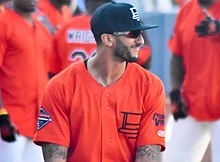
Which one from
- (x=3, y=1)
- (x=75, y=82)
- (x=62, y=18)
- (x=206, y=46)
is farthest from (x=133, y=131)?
(x=62, y=18)

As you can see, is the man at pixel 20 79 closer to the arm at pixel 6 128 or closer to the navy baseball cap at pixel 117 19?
the arm at pixel 6 128

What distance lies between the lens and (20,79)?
7.49 m

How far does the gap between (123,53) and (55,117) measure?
0.50m

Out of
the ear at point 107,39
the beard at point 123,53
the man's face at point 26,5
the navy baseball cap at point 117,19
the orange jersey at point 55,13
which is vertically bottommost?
the orange jersey at point 55,13

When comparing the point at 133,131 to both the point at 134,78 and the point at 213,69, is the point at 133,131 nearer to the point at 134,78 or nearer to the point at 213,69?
the point at 134,78

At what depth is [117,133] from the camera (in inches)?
205

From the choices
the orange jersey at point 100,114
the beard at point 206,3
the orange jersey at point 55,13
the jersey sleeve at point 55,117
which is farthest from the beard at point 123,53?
the orange jersey at point 55,13

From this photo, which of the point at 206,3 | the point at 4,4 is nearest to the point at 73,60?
the point at 206,3

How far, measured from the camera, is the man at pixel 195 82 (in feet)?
24.4

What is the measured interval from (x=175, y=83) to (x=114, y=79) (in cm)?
259

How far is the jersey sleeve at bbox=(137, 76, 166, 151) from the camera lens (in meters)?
5.22

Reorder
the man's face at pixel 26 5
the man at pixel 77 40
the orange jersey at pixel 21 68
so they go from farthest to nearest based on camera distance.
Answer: the man at pixel 77 40
the man's face at pixel 26 5
the orange jersey at pixel 21 68

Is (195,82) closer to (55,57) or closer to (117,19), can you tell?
(55,57)

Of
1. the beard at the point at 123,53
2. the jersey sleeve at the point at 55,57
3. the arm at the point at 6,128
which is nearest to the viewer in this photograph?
the beard at the point at 123,53
